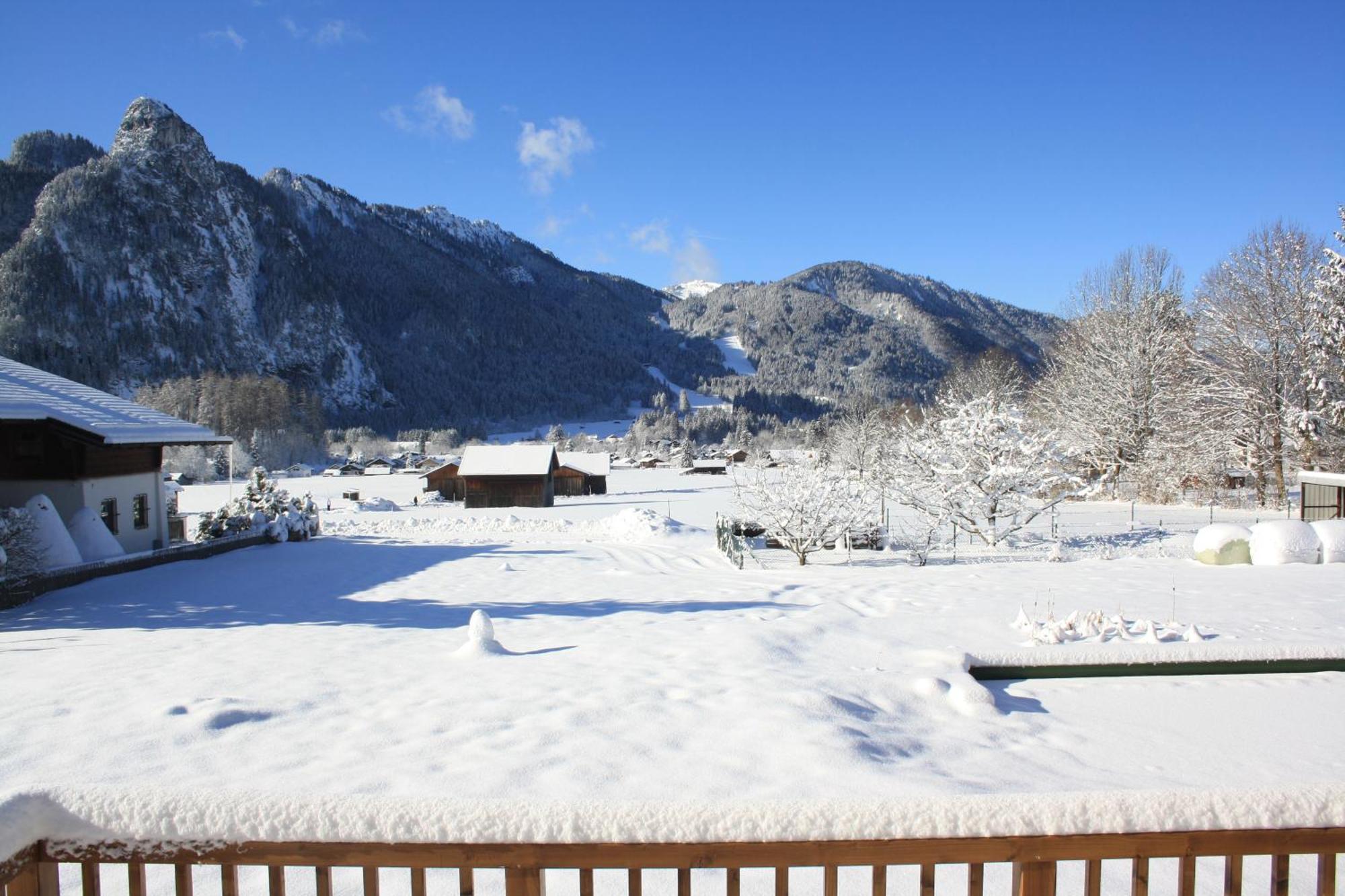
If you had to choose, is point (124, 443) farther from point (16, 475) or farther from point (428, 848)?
point (428, 848)

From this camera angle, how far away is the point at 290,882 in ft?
11.7

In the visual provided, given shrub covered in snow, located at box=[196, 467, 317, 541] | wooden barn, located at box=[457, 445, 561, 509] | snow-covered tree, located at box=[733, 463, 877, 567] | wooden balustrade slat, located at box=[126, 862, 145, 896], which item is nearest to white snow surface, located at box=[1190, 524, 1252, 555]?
snow-covered tree, located at box=[733, 463, 877, 567]

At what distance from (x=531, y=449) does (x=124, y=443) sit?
3572 cm

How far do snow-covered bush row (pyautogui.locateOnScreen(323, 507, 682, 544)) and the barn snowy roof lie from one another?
9706 millimetres

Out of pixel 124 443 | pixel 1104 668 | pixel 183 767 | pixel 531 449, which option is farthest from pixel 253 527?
pixel 531 449

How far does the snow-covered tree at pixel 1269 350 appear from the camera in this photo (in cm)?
2995

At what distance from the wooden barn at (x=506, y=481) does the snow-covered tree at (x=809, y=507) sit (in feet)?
103

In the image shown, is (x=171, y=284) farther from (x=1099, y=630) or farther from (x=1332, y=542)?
(x=1332, y=542)

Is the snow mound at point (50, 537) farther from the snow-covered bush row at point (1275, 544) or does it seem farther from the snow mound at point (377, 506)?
the snow mound at point (377, 506)

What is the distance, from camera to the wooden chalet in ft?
55.2

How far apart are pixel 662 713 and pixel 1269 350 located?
3643 cm

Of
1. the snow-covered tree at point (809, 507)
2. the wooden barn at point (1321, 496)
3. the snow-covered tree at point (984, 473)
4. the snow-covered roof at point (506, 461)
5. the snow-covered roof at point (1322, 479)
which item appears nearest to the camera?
the snow-covered tree at point (809, 507)

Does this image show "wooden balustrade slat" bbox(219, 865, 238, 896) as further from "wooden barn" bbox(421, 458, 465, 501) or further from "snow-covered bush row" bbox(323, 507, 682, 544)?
"wooden barn" bbox(421, 458, 465, 501)

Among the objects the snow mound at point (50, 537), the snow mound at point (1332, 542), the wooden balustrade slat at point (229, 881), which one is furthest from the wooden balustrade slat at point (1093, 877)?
the snow mound at point (50, 537)
